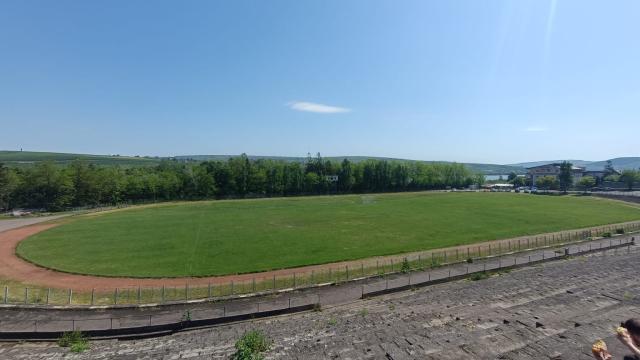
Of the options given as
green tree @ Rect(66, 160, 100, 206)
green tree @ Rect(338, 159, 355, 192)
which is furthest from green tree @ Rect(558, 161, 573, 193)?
green tree @ Rect(66, 160, 100, 206)

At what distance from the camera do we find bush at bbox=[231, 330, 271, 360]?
13953 mm

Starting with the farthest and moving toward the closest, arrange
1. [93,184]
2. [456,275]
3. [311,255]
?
[93,184] → [311,255] → [456,275]

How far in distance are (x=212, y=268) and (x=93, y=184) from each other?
240 ft

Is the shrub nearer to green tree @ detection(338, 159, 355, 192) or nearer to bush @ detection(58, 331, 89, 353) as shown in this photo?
bush @ detection(58, 331, 89, 353)

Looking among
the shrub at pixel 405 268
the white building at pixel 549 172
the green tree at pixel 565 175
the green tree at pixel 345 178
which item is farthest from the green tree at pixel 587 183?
the shrub at pixel 405 268

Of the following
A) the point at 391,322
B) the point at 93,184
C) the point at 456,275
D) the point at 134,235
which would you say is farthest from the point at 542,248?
the point at 93,184

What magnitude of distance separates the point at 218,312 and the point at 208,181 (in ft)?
298

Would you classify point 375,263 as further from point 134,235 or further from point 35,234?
point 35,234

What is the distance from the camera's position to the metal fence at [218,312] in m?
18.7

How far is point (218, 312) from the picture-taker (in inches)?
835

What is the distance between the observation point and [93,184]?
87.1 m

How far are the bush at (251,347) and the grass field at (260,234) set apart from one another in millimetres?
16460

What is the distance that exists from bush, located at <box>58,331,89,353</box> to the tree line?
78232 mm

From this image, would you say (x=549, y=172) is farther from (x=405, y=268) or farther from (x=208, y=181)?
(x=405, y=268)
